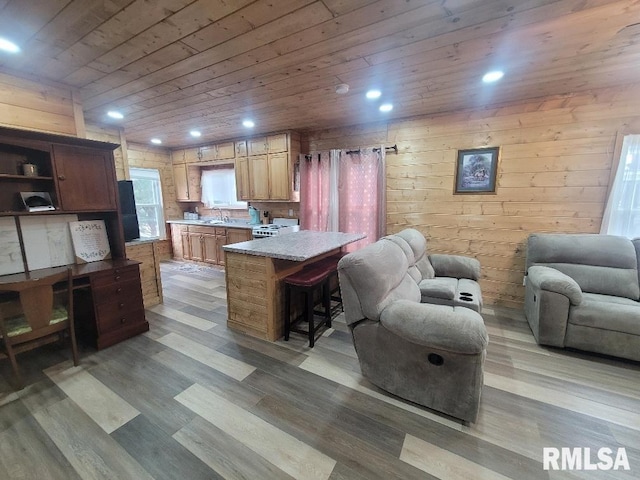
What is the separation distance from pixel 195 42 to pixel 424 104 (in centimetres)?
253

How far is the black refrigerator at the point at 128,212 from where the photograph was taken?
3.70 metres

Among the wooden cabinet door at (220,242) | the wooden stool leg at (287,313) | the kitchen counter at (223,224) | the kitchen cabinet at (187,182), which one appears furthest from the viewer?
the kitchen cabinet at (187,182)

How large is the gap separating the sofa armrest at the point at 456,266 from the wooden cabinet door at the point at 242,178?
3.40 meters

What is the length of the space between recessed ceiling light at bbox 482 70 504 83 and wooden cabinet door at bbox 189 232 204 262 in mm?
5184

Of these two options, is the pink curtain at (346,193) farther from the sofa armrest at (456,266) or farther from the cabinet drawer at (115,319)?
the cabinet drawer at (115,319)

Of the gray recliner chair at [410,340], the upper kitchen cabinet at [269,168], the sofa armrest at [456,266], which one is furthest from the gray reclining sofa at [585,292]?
the upper kitchen cabinet at [269,168]

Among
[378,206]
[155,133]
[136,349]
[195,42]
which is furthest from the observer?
[155,133]

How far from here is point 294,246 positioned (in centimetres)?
276

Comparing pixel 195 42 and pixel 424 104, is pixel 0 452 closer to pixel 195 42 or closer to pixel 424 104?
pixel 195 42

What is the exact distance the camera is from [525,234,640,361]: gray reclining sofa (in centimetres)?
224

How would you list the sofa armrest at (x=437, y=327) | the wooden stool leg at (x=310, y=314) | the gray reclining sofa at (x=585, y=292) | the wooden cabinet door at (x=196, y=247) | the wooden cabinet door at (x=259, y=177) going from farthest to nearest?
the wooden cabinet door at (x=196, y=247), the wooden cabinet door at (x=259, y=177), the wooden stool leg at (x=310, y=314), the gray reclining sofa at (x=585, y=292), the sofa armrest at (x=437, y=327)

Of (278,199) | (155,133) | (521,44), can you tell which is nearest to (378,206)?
(278,199)

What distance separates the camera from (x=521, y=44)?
1945 millimetres

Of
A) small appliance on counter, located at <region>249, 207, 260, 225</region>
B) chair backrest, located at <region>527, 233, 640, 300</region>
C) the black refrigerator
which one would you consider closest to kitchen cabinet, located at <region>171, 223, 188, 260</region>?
small appliance on counter, located at <region>249, 207, 260, 225</region>
